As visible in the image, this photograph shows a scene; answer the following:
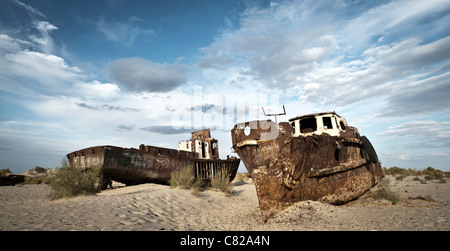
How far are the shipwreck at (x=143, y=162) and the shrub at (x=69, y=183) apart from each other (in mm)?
599

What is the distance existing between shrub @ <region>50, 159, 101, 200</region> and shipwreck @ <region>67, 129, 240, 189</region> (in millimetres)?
599

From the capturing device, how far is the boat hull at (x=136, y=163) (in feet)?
32.6

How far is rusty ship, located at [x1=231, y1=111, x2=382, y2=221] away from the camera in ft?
19.0

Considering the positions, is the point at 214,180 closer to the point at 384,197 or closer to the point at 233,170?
the point at 233,170

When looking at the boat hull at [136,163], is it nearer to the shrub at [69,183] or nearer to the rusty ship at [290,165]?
the shrub at [69,183]

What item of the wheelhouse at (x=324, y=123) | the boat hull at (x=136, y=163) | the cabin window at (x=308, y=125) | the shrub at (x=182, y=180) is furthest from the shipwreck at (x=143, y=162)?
the wheelhouse at (x=324, y=123)

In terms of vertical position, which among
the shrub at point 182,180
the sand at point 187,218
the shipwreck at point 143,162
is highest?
the shipwreck at point 143,162

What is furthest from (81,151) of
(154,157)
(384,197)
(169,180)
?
(384,197)

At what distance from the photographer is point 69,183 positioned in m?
7.67

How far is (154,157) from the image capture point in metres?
11.9

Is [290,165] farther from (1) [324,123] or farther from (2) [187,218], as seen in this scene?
(1) [324,123]

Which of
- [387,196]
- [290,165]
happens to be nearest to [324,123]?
[387,196]
